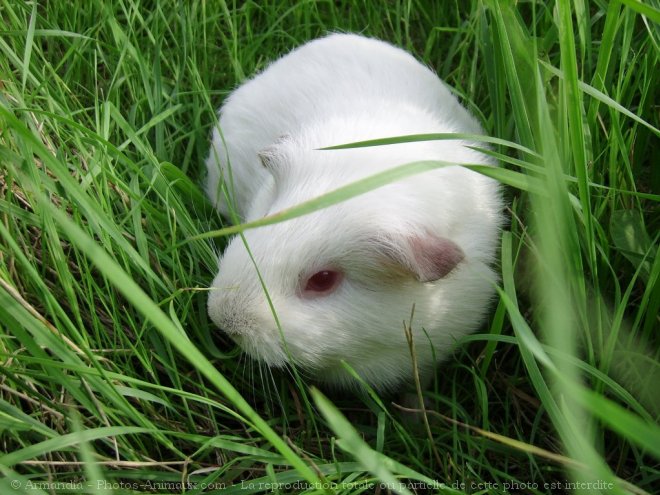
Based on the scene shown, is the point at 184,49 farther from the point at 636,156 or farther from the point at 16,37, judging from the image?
the point at 636,156

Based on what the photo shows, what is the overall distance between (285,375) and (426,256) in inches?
33.8

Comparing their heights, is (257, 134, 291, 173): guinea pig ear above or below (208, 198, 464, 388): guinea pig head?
above

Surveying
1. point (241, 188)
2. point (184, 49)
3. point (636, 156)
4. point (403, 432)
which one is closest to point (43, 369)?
point (403, 432)

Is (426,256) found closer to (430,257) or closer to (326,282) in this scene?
Result: (430,257)

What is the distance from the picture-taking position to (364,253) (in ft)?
7.16

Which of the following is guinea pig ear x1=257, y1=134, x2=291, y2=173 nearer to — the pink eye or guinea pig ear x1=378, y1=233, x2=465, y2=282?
the pink eye

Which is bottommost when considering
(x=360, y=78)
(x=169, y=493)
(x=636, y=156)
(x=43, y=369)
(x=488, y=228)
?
(x=169, y=493)

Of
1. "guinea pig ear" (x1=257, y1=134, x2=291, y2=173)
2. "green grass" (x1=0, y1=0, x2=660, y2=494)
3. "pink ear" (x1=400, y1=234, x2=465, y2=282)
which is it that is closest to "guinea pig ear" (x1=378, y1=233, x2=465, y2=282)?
"pink ear" (x1=400, y1=234, x2=465, y2=282)

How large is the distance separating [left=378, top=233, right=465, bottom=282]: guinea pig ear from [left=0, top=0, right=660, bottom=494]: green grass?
0.64 ft

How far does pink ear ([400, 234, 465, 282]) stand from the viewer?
2.10 meters

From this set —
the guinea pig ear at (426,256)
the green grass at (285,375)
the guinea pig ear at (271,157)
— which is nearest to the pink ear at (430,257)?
the guinea pig ear at (426,256)

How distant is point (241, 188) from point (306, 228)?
3.63 ft

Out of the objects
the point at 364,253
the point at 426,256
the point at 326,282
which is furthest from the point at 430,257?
the point at 326,282

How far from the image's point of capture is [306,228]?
2.17 meters
